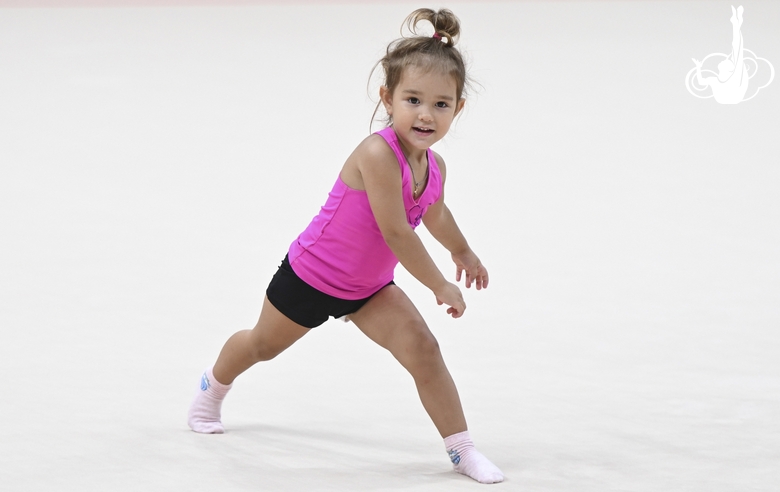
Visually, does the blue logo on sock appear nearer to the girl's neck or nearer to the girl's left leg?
the girl's left leg

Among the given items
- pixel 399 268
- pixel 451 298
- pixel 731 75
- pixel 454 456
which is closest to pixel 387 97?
pixel 451 298

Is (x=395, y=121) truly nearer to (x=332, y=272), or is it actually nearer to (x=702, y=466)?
(x=332, y=272)

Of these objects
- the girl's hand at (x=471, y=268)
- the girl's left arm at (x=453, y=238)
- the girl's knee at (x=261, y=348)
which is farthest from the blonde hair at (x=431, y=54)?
the girl's knee at (x=261, y=348)

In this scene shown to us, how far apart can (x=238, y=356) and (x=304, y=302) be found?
230mm

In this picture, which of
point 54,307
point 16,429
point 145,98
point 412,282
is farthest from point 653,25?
point 16,429

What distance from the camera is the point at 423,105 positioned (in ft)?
6.20

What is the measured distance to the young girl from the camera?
188cm

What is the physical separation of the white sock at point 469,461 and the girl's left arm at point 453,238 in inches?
14.5

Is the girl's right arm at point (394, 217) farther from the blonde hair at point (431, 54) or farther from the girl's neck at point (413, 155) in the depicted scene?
the blonde hair at point (431, 54)

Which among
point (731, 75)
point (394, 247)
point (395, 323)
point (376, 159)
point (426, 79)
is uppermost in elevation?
point (731, 75)

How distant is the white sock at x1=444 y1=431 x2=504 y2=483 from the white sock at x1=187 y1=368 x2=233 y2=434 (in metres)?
0.54

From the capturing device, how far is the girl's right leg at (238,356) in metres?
2.04

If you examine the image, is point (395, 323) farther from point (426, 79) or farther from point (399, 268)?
point (399, 268)

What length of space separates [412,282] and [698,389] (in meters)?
1.34
